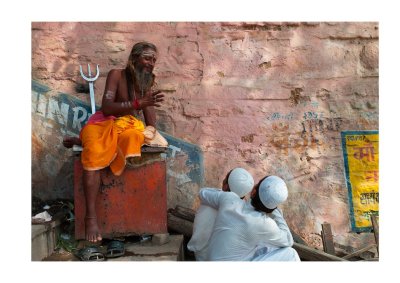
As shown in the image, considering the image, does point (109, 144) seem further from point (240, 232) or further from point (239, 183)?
point (240, 232)

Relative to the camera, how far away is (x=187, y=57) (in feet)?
17.1

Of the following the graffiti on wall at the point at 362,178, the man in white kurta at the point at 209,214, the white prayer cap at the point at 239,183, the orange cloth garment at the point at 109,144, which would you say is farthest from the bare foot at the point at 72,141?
the graffiti on wall at the point at 362,178

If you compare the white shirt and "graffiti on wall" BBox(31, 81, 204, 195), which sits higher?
"graffiti on wall" BBox(31, 81, 204, 195)

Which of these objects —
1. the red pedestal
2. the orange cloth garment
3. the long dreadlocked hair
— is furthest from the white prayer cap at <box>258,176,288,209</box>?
the long dreadlocked hair

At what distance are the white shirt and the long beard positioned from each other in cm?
123

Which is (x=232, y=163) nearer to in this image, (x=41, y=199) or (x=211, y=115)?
(x=211, y=115)

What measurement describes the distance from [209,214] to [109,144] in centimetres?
96

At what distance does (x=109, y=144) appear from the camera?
4.02 meters

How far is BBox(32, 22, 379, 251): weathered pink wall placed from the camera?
202 inches

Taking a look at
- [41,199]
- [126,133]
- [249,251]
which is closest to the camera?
[249,251]

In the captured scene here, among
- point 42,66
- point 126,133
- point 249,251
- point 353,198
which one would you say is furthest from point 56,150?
point 353,198

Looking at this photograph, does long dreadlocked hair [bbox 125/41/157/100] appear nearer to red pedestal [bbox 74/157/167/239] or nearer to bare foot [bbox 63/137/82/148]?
bare foot [bbox 63/137/82/148]

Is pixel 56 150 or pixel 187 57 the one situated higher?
pixel 187 57

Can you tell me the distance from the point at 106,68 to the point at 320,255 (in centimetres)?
272
